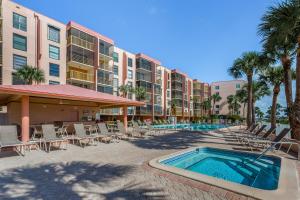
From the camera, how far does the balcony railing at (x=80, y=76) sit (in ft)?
95.8

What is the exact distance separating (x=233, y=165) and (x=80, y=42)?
28.8 metres

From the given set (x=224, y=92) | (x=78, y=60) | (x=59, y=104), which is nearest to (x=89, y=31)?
(x=78, y=60)

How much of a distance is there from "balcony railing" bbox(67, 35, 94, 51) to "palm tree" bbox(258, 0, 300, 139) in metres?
25.6

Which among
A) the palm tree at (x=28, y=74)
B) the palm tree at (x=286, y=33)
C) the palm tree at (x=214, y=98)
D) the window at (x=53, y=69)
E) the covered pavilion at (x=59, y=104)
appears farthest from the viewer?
the palm tree at (x=214, y=98)

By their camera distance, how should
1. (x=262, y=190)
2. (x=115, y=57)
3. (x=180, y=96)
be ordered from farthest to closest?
(x=180, y=96) → (x=115, y=57) → (x=262, y=190)

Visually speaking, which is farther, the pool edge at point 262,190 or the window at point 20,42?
the window at point 20,42

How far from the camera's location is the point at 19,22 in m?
25.0

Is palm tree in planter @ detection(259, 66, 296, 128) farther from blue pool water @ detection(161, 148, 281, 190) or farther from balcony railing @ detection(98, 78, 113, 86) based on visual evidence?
balcony railing @ detection(98, 78, 113, 86)

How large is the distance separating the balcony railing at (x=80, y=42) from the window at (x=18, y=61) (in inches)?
269

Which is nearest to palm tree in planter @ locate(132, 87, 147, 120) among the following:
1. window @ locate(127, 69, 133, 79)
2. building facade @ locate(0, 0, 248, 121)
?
building facade @ locate(0, 0, 248, 121)

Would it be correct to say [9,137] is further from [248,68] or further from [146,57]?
[146,57]

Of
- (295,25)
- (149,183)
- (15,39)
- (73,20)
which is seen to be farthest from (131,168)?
(73,20)

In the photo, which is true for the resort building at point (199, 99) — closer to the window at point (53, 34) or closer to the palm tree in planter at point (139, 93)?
the palm tree in planter at point (139, 93)

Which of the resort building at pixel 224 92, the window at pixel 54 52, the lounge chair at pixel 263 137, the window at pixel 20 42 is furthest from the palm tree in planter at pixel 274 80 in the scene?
the resort building at pixel 224 92
